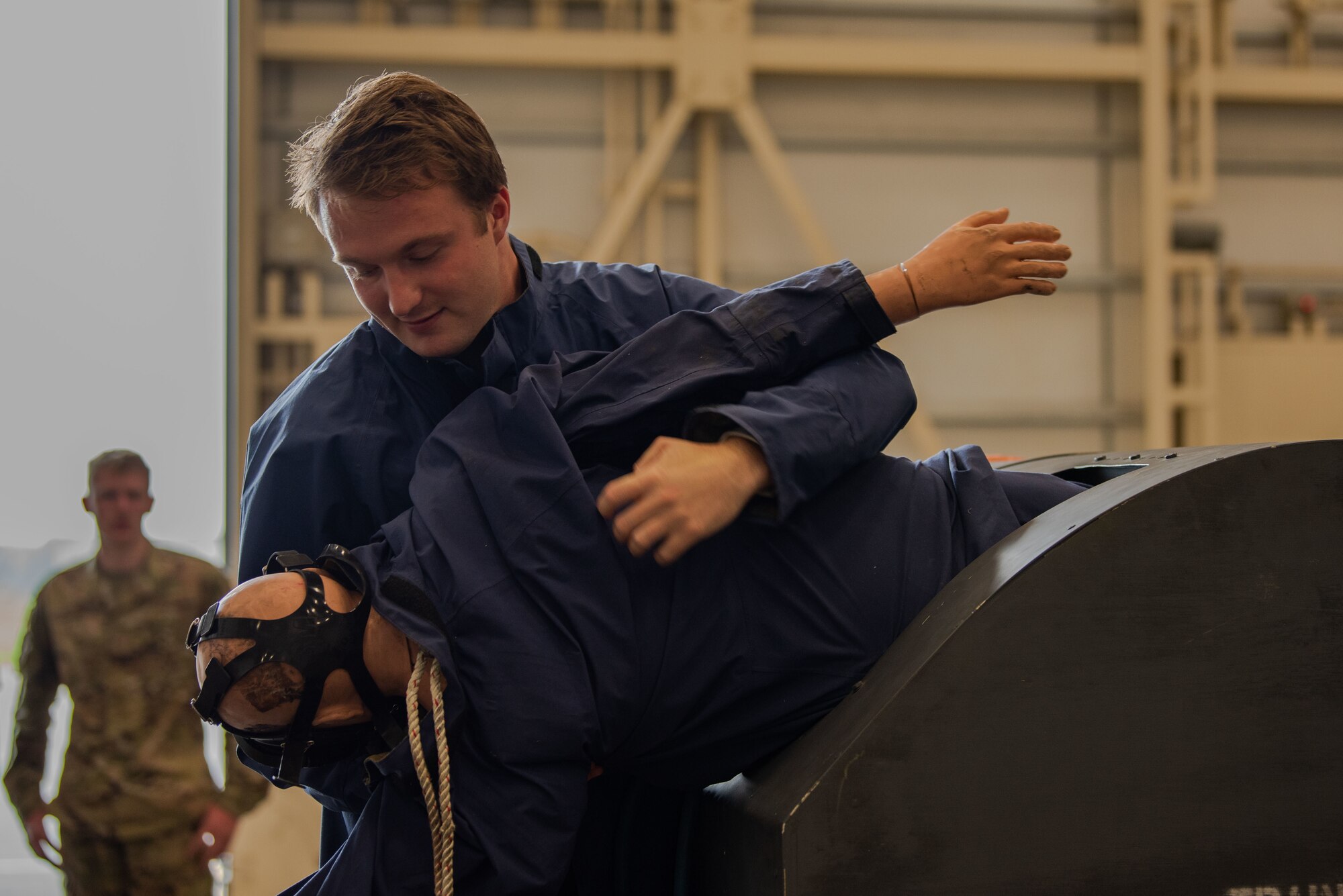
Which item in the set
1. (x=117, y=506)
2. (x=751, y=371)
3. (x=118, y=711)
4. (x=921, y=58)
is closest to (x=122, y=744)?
(x=118, y=711)

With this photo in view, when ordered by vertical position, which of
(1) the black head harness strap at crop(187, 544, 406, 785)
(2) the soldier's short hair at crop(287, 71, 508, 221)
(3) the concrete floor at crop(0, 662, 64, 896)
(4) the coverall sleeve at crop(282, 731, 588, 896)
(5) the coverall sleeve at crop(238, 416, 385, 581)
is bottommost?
(3) the concrete floor at crop(0, 662, 64, 896)

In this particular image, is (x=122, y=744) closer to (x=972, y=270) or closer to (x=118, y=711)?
(x=118, y=711)

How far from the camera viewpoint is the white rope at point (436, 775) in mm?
939

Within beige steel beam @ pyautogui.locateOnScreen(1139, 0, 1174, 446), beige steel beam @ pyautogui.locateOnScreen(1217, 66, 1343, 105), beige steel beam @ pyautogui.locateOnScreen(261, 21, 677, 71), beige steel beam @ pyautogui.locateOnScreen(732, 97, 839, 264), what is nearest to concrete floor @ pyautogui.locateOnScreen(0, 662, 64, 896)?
beige steel beam @ pyautogui.locateOnScreen(261, 21, 677, 71)

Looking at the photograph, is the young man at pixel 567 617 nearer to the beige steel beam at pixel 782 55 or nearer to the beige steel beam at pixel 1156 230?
the beige steel beam at pixel 782 55

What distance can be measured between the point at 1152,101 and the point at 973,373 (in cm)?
131

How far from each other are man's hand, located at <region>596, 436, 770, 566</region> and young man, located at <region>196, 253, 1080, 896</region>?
60mm

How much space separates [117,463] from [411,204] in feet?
7.71

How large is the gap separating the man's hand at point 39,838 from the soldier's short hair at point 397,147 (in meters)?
2.46

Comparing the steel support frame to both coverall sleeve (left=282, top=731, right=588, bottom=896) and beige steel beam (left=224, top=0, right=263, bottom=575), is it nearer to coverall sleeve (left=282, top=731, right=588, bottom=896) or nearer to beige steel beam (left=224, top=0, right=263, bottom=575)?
beige steel beam (left=224, top=0, right=263, bottom=575)

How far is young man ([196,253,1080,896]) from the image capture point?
0.96 metres

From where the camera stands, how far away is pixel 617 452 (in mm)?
1151

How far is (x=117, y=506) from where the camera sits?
3135 millimetres

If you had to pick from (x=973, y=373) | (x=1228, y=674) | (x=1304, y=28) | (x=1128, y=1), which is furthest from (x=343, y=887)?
(x=1304, y=28)
